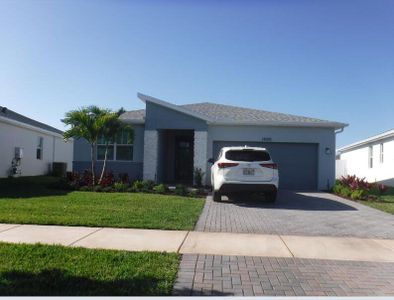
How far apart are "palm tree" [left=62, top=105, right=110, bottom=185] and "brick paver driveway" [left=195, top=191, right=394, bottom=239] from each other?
5621 millimetres

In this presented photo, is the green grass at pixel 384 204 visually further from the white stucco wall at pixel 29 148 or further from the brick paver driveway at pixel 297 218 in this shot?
the white stucco wall at pixel 29 148

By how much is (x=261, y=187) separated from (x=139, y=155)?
28.4 feet

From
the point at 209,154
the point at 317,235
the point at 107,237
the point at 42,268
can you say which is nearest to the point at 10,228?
the point at 107,237

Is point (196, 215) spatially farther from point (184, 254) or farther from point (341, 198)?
point (341, 198)

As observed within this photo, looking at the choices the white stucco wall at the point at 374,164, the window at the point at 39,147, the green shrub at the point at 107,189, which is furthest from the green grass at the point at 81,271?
the window at the point at 39,147

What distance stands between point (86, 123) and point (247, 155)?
23.9ft

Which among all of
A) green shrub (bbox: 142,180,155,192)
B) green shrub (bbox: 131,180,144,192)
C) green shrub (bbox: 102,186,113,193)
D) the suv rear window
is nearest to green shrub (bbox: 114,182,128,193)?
green shrub (bbox: 102,186,113,193)

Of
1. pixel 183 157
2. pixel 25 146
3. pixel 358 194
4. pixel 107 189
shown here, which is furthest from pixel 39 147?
pixel 358 194

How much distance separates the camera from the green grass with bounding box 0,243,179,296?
4676 millimetres

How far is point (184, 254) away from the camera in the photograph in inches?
252

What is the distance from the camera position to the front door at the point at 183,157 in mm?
21594

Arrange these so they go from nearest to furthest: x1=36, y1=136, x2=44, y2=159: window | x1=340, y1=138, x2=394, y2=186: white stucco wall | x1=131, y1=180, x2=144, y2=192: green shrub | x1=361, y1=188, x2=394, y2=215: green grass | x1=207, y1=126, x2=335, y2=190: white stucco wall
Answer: x1=361, y1=188, x2=394, y2=215: green grass
x1=131, y1=180, x2=144, y2=192: green shrub
x1=207, y1=126, x2=335, y2=190: white stucco wall
x1=340, y1=138, x2=394, y2=186: white stucco wall
x1=36, y1=136, x2=44, y2=159: window

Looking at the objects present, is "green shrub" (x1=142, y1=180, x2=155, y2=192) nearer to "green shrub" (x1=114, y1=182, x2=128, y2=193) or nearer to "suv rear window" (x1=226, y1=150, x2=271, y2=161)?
"green shrub" (x1=114, y1=182, x2=128, y2=193)

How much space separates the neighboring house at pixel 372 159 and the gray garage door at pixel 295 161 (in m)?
6.43
